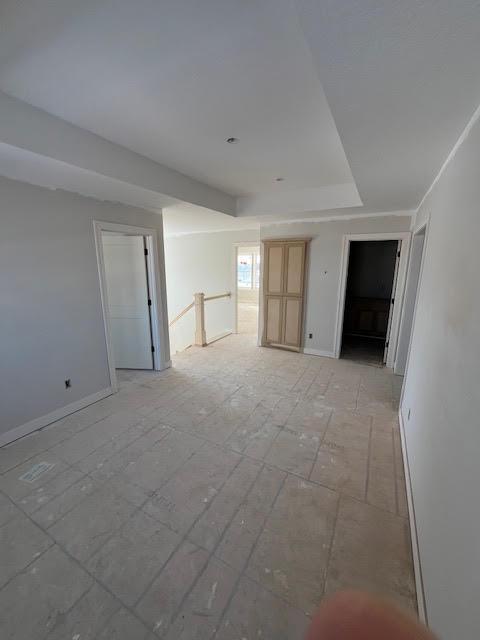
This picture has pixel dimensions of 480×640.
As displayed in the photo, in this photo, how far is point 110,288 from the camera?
381cm

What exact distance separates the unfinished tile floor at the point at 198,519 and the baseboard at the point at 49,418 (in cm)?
10

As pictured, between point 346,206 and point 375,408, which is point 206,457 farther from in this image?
point 346,206

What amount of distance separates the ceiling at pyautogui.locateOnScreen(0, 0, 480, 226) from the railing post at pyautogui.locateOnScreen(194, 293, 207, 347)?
9.45ft

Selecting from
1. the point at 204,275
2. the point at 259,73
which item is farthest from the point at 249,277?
the point at 259,73

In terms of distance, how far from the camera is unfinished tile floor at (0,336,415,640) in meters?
1.26

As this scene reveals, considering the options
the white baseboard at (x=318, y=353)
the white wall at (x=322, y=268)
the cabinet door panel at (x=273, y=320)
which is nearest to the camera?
the white wall at (x=322, y=268)

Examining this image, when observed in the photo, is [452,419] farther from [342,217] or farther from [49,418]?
[342,217]

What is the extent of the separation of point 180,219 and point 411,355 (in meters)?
3.70

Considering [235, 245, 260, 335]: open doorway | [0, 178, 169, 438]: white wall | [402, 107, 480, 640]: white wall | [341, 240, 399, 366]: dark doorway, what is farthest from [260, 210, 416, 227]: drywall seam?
[235, 245, 260, 335]: open doorway

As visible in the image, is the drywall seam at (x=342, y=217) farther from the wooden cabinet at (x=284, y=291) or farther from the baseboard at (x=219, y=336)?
the baseboard at (x=219, y=336)

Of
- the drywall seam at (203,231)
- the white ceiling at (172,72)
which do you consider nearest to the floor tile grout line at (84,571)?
the white ceiling at (172,72)

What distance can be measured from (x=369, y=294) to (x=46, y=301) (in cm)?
544

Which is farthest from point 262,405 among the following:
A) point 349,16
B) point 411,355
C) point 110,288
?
point 349,16

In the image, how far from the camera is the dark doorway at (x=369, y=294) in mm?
5199
